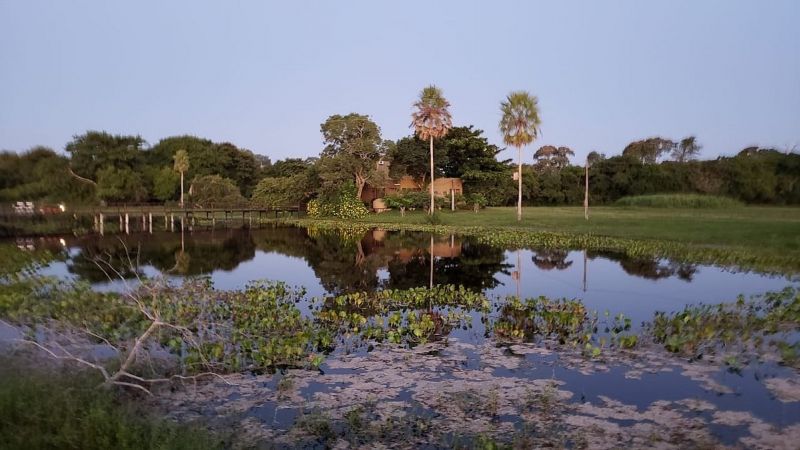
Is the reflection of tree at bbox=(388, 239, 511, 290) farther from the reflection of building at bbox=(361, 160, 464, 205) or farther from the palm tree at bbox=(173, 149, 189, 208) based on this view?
the palm tree at bbox=(173, 149, 189, 208)

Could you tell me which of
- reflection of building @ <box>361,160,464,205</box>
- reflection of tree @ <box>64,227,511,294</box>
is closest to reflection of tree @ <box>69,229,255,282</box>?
reflection of tree @ <box>64,227,511,294</box>

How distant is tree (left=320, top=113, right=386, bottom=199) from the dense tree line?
91 mm

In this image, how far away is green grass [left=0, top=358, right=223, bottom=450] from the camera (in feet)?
18.0

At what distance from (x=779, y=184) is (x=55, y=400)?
68445 millimetres

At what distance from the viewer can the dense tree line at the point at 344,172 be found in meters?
50.4

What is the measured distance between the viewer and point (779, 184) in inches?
2304

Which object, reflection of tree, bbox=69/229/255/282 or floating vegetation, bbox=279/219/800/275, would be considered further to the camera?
reflection of tree, bbox=69/229/255/282

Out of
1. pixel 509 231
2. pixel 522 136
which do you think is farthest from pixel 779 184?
pixel 509 231

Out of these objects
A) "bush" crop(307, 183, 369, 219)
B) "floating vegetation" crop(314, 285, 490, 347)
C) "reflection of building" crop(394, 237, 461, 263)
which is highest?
"bush" crop(307, 183, 369, 219)

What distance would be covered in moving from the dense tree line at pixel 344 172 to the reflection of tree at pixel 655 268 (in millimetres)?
30649

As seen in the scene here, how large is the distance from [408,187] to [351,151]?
1050 centimetres

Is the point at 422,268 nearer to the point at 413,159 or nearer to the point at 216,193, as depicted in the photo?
the point at 413,159

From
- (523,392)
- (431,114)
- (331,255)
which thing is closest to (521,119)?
(431,114)

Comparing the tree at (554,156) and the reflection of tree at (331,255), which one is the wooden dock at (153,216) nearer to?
the reflection of tree at (331,255)
